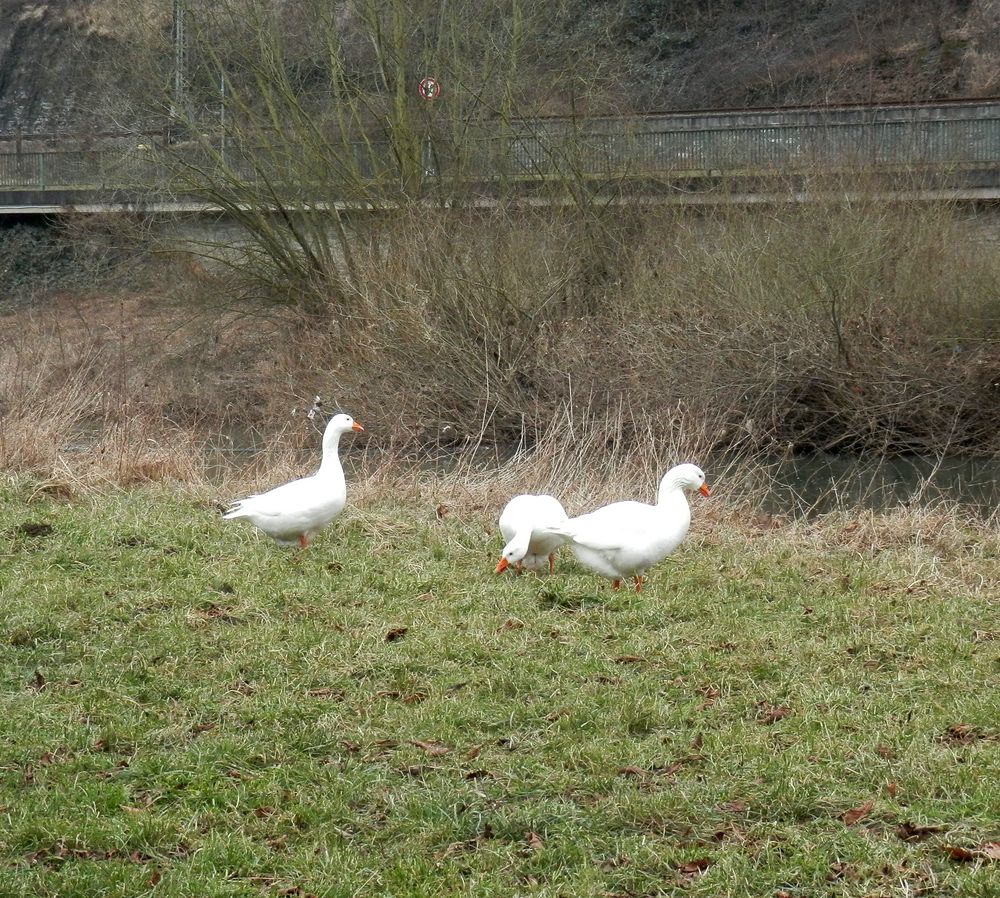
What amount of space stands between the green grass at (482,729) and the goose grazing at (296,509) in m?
0.34

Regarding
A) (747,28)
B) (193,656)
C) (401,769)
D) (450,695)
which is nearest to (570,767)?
(401,769)

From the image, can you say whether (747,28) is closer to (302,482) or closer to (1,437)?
(1,437)

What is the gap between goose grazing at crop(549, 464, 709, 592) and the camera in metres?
7.77

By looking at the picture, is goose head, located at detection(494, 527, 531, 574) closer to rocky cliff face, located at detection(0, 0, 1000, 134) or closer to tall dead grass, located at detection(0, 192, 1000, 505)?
tall dead grass, located at detection(0, 192, 1000, 505)

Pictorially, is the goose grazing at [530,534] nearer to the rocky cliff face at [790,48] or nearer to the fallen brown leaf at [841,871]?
the fallen brown leaf at [841,871]

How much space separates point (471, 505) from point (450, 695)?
5.83 meters

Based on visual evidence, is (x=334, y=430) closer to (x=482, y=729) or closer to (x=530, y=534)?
(x=530, y=534)

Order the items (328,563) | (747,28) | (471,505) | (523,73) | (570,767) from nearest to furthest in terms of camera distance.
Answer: (570,767) → (328,563) → (471,505) → (523,73) → (747,28)

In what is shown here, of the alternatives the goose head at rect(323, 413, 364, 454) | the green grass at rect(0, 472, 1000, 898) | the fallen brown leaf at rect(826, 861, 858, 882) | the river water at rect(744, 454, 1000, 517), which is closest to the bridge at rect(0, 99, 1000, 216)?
the river water at rect(744, 454, 1000, 517)

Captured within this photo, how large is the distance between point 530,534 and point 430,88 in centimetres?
1627

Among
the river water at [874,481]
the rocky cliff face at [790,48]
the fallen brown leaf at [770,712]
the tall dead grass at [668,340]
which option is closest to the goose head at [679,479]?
the fallen brown leaf at [770,712]

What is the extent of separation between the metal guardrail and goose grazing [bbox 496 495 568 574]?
12.3m

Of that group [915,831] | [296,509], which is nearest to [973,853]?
[915,831]

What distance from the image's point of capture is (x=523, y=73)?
2297 centimetres
